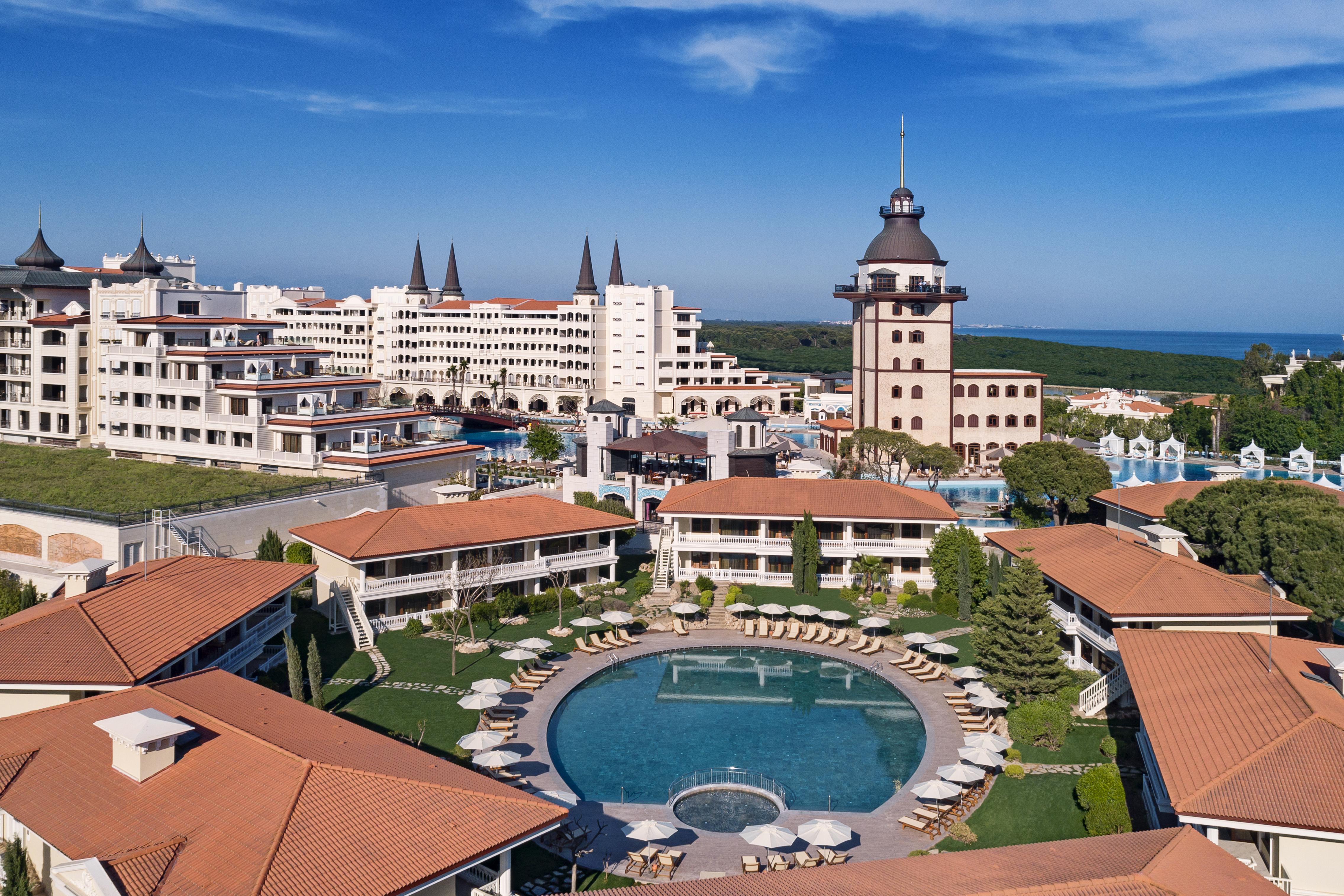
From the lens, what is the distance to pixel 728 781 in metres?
25.0

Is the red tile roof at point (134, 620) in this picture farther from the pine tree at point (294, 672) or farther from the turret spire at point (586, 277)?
the turret spire at point (586, 277)

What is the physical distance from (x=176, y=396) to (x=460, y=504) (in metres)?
21.2

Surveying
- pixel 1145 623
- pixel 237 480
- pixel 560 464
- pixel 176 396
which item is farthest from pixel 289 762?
pixel 560 464

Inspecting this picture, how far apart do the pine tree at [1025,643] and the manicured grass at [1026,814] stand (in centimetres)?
396

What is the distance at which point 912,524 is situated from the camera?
4209 cm

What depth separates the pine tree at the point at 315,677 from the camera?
2745cm

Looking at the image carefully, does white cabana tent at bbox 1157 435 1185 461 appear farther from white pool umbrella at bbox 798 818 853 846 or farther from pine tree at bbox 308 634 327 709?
pine tree at bbox 308 634 327 709

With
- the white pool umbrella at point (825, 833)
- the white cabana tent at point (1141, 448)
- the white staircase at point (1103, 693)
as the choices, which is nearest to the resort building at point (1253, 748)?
the white staircase at point (1103, 693)

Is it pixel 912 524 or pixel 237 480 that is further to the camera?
pixel 237 480

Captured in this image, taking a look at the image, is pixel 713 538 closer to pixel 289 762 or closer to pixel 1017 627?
pixel 1017 627

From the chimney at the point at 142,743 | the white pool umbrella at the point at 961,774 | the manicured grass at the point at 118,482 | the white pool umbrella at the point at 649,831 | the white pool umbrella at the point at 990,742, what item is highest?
the manicured grass at the point at 118,482

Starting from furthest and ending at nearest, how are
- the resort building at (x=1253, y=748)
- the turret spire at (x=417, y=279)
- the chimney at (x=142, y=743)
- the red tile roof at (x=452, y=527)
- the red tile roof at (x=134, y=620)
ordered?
the turret spire at (x=417, y=279) → the red tile roof at (x=452, y=527) → the red tile roof at (x=134, y=620) → the chimney at (x=142, y=743) → the resort building at (x=1253, y=748)

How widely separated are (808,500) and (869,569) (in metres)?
3.70

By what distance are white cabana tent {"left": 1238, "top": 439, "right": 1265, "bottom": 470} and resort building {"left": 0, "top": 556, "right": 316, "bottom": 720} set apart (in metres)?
56.5
